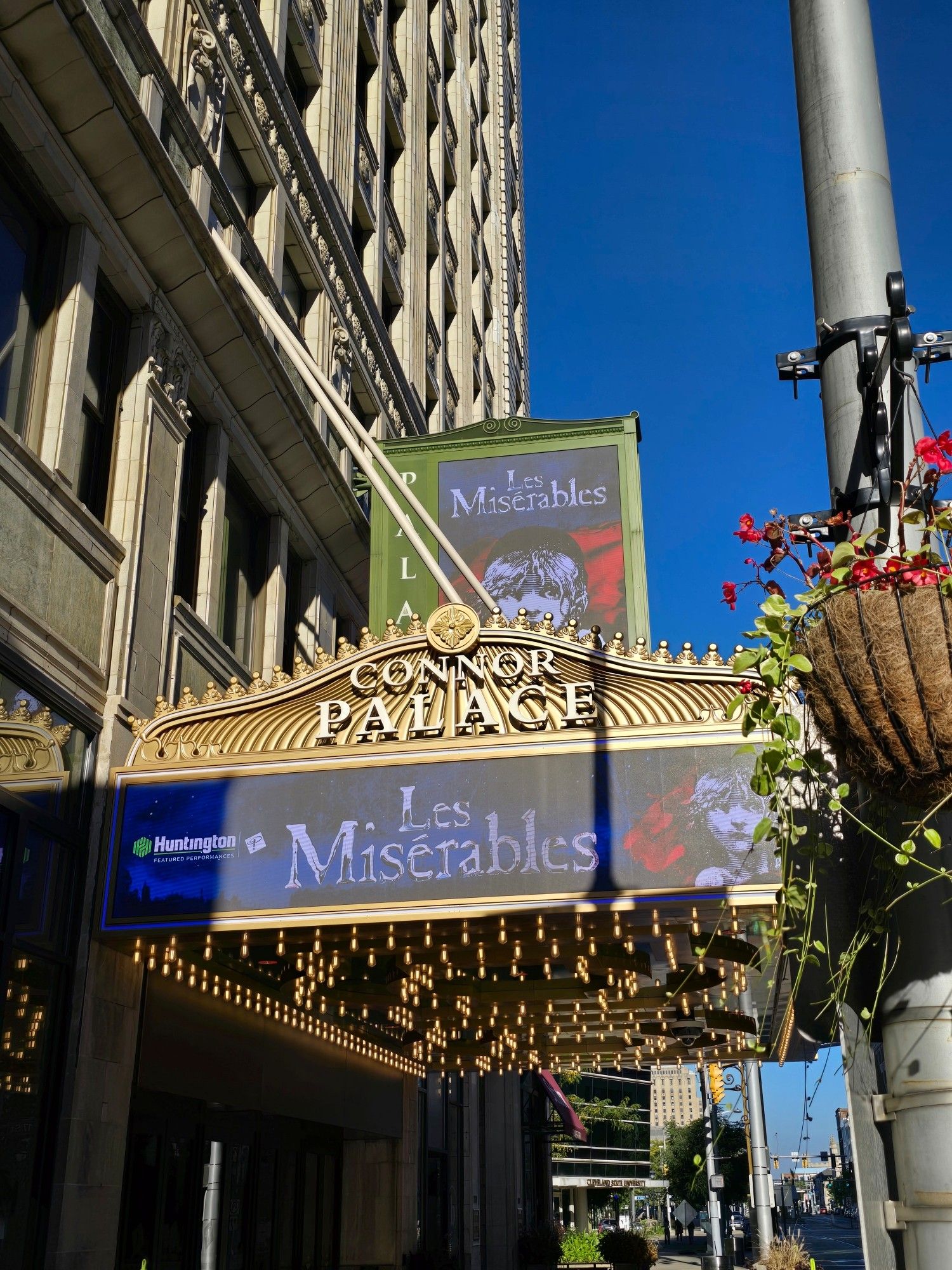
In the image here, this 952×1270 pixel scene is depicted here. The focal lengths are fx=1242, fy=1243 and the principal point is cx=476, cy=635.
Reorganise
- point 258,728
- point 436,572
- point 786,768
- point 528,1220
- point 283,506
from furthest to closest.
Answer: point 528,1220
point 283,506
point 436,572
point 258,728
point 786,768

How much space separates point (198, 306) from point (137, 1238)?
10.8m

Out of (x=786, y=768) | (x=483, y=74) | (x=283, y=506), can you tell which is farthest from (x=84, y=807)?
(x=483, y=74)

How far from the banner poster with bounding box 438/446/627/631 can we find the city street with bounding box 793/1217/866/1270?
1166cm

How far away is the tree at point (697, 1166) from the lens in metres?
64.1

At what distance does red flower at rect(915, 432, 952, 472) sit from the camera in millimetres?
3309

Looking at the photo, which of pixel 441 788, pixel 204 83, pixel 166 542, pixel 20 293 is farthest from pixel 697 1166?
pixel 20 293

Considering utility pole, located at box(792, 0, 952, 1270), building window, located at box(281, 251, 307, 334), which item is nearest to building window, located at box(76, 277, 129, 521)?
building window, located at box(281, 251, 307, 334)

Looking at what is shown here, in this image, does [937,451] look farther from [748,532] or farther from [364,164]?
[364,164]

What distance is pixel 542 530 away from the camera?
15.6m

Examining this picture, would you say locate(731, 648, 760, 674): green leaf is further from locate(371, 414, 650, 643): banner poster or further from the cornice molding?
the cornice molding

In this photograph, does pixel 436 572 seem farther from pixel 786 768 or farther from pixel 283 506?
pixel 786 768

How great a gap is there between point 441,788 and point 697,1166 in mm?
68133

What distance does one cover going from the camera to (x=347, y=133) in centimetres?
2469

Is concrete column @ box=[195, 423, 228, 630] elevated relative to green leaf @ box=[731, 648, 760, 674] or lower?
elevated
